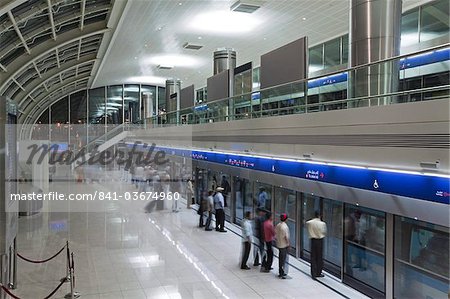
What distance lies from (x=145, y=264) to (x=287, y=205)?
4.92 meters

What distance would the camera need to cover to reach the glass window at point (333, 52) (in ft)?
65.1

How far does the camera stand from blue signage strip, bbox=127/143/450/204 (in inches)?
202

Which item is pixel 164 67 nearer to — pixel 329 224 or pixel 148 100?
pixel 148 100

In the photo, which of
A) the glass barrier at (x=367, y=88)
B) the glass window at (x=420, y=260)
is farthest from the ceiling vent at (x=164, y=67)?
the glass window at (x=420, y=260)

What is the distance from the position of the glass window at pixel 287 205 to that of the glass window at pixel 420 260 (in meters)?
4.53

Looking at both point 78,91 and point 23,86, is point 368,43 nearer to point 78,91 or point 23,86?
point 23,86

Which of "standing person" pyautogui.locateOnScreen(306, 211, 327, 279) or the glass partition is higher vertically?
the glass partition

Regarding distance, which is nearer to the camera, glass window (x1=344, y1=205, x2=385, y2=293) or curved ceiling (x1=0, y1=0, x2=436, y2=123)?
glass window (x1=344, y1=205, x2=385, y2=293)

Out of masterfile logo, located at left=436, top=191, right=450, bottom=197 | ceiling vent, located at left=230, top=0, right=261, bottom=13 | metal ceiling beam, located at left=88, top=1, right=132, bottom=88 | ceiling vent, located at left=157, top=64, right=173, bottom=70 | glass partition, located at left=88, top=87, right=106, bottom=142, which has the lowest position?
masterfile logo, located at left=436, top=191, right=450, bottom=197

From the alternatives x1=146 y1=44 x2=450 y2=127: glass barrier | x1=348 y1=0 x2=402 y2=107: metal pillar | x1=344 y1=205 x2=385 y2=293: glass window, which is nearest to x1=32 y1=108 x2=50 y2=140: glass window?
x1=146 y1=44 x2=450 y2=127: glass barrier

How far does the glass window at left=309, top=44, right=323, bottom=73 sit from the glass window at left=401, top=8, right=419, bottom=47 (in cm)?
553

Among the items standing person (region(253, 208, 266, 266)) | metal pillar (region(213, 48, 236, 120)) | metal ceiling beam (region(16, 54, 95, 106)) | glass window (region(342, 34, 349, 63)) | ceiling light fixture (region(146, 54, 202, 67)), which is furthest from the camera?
ceiling light fixture (region(146, 54, 202, 67))

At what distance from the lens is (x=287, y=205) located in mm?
12812

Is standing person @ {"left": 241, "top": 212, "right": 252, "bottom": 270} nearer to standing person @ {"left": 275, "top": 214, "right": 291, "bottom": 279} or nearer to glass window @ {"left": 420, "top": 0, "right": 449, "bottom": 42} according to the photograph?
standing person @ {"left": 275, "top": 214, "right": 291, "bottom": 279}
